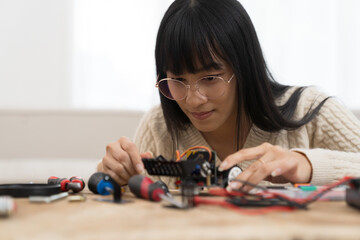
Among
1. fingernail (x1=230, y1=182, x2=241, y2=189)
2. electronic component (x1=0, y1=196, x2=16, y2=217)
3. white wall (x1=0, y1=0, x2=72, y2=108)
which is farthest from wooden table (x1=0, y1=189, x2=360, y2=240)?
white wall (x1=0, y1=0, x2=72, y2=108)

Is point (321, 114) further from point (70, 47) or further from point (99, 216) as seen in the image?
point (70, 47)

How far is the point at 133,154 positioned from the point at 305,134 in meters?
0.70

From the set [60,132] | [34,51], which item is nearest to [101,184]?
[60,132]

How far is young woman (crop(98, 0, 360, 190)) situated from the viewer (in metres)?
1.02

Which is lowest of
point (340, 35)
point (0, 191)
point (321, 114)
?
point (0, 191)

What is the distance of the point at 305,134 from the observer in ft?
4.63

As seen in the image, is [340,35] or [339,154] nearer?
[339,154]

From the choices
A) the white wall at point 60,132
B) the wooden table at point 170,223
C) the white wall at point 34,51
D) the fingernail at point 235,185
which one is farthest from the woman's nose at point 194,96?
the white wall at point 34,51

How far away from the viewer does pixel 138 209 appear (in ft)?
2.12

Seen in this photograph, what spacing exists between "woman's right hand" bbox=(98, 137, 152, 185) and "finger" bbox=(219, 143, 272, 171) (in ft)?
0.71

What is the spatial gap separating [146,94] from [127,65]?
268 millimetres

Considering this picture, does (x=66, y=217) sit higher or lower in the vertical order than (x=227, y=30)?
lower

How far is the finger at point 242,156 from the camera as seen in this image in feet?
2.75

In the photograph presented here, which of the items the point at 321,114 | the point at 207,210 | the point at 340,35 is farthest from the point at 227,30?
the point at 340,35
